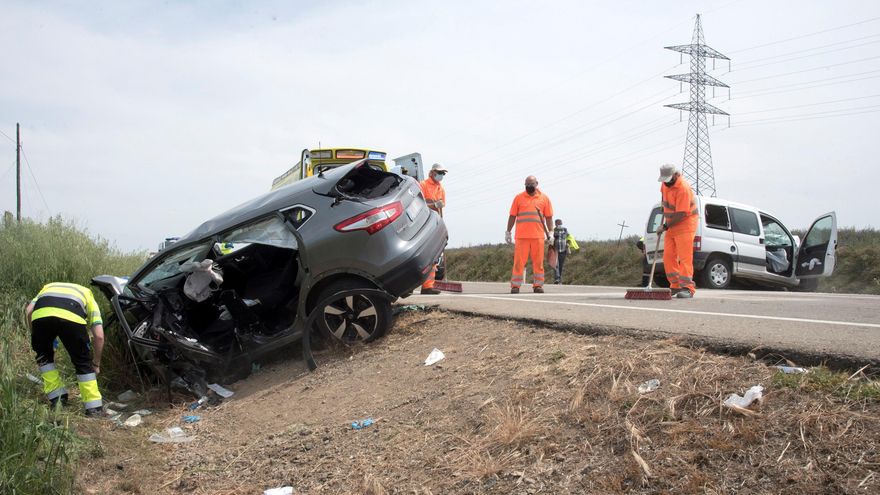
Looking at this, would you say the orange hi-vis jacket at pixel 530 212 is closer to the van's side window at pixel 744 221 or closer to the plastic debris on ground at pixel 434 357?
the plastic debris on ground at pixel 434 357

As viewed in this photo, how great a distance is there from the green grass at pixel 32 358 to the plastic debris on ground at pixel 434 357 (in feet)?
8.39

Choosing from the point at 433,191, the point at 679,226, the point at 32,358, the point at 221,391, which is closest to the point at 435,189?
the point at 433,191

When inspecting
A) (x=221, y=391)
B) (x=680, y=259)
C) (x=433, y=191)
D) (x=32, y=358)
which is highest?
(x=433, y=191)

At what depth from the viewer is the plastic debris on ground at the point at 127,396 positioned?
21.9ft

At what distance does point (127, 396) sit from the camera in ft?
22.0

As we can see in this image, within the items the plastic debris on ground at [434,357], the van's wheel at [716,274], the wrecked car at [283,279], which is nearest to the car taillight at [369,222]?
the wrecked car at [283,279]

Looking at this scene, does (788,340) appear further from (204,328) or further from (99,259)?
(99,259)

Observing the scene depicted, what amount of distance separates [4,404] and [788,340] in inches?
198

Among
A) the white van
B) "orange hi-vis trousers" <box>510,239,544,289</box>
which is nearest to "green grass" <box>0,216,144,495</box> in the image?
"orange hi-vis trousers" <box>510,239,544,289</box>

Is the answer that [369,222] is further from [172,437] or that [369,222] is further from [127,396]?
[127,396]

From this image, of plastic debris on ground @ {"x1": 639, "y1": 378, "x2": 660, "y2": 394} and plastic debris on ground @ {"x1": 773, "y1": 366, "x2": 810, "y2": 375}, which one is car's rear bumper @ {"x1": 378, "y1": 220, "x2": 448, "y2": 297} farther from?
plastic debris on ground @ {"x1": 773, "y1": 366, "x2": 810, "y2": 375}

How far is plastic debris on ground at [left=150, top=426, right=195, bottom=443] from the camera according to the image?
17.7 feet

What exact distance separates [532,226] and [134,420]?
5.73 meters

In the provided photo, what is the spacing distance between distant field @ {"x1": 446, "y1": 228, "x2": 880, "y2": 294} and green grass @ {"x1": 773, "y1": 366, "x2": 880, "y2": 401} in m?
13.4
